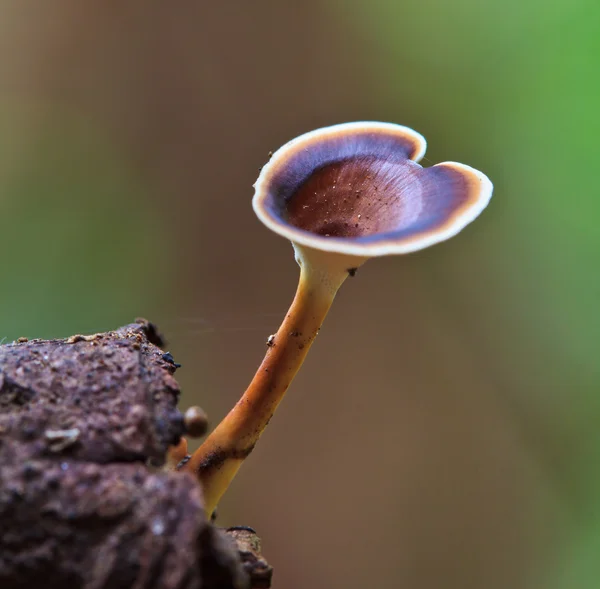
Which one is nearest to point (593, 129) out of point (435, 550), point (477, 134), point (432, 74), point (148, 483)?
point (477, 134)

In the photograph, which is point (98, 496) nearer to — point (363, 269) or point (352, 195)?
point (352, 195)

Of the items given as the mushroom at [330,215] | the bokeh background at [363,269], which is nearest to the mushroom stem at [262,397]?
the mushroom at [330,215]

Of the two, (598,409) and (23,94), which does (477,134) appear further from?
(23,94)

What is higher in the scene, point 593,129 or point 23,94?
point 593,129

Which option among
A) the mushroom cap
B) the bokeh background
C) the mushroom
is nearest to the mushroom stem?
the mushroom

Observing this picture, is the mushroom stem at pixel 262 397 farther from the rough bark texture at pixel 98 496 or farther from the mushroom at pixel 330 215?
the rough bark texture at pixel 98 496

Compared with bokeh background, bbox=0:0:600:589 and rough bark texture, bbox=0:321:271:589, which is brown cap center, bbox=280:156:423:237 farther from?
bokeh background, bbox=0:0:600:589
